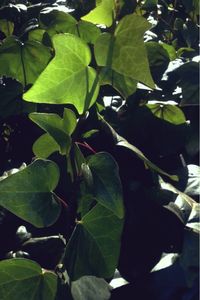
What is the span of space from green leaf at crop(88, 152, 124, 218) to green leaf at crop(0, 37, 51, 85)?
21 cm

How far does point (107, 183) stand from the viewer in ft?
1.78

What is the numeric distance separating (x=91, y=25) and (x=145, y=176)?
236 mm

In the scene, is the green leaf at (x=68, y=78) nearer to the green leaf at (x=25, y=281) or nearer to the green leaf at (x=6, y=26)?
the green leaf at (x=25, y=281)

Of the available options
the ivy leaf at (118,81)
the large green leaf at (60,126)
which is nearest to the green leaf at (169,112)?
the ivy leaf at (118,81)

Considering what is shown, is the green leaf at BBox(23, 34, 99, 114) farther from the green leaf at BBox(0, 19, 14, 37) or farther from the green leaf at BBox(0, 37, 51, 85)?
the green leaf at BBox(0, 19, 14, 37)

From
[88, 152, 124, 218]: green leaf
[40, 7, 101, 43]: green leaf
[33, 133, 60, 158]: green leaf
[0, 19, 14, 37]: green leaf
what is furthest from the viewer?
[0, 19, 14, 37]: green leaf

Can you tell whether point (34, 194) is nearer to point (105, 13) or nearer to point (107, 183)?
point (107, 183)

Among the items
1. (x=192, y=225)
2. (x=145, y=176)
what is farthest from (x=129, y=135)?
(x=192, y=225)

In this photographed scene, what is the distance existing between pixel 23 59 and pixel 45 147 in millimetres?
150

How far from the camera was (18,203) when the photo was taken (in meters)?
0.54

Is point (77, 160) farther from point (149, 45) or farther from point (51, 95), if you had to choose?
point (149, 45)

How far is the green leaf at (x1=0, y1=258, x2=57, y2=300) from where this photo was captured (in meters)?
0.54

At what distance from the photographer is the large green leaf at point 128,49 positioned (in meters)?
0.62

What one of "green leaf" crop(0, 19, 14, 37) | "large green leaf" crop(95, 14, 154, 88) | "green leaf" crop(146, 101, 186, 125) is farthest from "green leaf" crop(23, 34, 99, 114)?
"green leaf" crop(0, 19, 14, 37)
